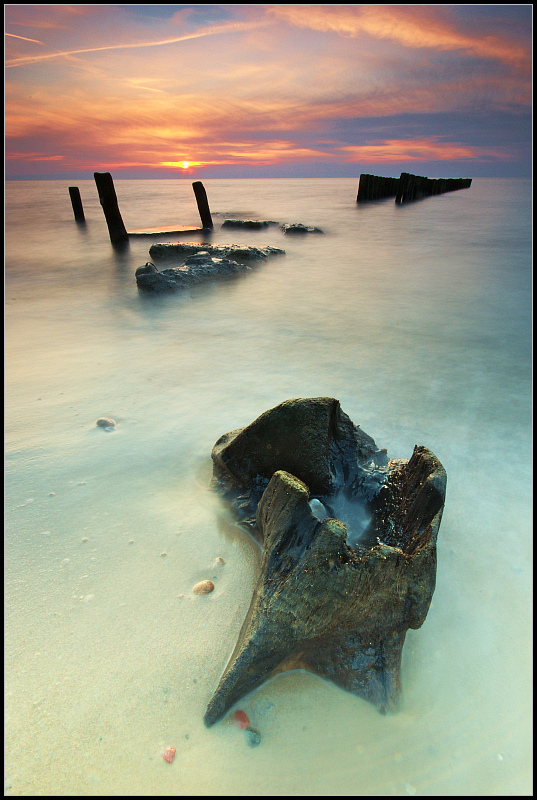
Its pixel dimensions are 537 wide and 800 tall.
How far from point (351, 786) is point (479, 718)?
22.5 inches

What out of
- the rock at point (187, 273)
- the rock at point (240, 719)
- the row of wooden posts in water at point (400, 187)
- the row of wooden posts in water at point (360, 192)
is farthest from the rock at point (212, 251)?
the row of wooden posts in water at point (400, 187)

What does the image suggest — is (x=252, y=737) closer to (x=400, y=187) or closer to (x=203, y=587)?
(x=203, y=587)

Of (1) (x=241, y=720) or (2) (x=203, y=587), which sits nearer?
(1) (x=241, y=720)

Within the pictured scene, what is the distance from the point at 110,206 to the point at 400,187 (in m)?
24.9

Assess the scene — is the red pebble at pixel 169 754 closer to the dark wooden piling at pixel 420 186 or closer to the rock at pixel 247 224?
the rock at pixel 247 224

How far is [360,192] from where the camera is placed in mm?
30406

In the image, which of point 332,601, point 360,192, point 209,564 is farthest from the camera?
point 360,192

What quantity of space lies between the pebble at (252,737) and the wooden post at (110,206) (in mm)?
14774

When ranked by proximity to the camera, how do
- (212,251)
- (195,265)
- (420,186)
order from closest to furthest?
(195,265), (212,251), (420,186)

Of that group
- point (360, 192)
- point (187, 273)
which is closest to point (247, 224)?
point (187, 273)

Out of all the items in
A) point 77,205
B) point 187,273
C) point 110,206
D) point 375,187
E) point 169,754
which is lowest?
point 169,754

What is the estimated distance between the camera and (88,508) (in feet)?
8.30

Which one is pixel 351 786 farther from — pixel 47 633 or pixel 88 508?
pixel 88 508

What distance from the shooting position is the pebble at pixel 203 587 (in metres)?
2.02
